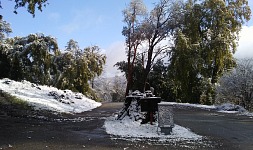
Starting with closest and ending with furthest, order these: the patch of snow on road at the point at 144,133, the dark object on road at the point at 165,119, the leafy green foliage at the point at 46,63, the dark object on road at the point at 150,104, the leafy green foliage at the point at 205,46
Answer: the patch of snow on road at the point at 144,133 < the dark object on road at the point at 165,119 < the dark object on road at the point at 150,104 < the leafy green foliage at the point at 46,63 < the leafy green foliage at the point at 205,46

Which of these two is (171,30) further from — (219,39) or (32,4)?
(32,4)

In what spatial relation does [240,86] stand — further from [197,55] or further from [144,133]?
[144,133]

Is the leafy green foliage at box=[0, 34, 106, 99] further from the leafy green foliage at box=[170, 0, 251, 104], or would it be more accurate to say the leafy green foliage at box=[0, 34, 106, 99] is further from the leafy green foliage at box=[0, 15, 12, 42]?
the leafy green foliage at box=[170, 0, 251, 104]

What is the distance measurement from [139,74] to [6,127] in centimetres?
3429

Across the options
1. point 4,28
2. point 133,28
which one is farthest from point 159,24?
point 4,28

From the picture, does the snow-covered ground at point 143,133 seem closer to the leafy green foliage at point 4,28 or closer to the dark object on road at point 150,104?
the dark object on road at point 150,104

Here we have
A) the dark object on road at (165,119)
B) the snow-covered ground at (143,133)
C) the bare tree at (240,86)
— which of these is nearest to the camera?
the snow-covered ground at (143,133)

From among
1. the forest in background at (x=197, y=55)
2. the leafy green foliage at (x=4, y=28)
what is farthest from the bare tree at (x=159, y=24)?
the leafy green foliage at (x=4, y=28)

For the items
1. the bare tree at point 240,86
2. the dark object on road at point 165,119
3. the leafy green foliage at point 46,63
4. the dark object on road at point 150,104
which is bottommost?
the dark object on road at point 165,119

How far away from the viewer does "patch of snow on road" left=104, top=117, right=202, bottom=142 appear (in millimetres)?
9047

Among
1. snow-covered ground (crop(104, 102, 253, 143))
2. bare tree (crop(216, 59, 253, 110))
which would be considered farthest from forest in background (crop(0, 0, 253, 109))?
snow-covered ground (crop(104, 102, 253, 143))

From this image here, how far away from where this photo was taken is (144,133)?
984 centimetres

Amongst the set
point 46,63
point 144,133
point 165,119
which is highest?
point 46,63

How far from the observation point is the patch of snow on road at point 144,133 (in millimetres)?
9047
